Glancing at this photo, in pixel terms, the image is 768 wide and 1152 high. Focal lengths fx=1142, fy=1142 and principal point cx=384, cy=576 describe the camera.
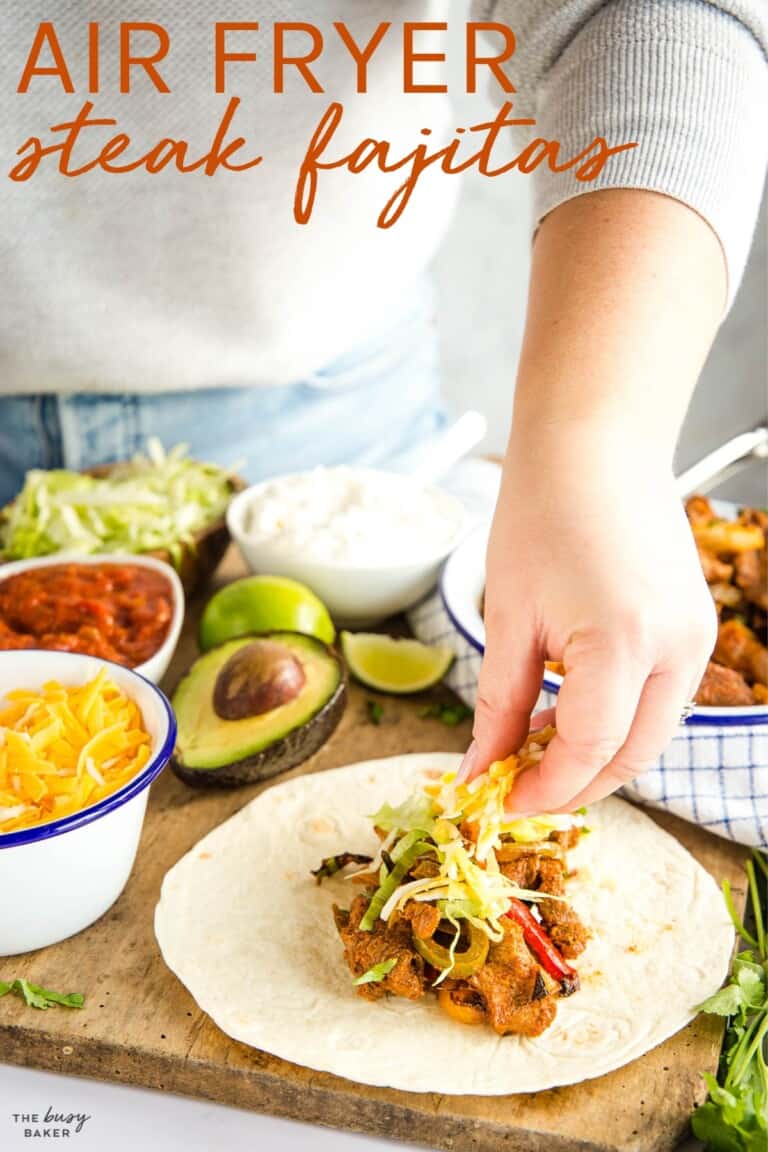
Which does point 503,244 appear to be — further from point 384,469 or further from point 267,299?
point 267,299

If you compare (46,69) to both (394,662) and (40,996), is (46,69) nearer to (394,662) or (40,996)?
(394,662)

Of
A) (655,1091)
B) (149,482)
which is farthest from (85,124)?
(655,1091)

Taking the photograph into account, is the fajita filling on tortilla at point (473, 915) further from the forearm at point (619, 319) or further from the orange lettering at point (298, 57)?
the orange lettering at point (298, 57)

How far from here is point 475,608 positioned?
8.35 feet

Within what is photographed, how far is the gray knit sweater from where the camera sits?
1795 millimetres

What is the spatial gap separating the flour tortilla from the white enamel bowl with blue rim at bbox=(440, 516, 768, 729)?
0.24 metres

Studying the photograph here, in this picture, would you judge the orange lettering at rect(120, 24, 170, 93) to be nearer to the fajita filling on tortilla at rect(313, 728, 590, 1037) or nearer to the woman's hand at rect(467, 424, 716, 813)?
the woman's hand at rect(467, 424, 716, 813)

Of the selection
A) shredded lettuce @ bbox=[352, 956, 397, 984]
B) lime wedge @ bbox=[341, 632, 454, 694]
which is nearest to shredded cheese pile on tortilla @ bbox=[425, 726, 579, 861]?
shredded lettuce @ bbox=[352, 956, 397, 984]

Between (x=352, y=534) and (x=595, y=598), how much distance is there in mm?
1496

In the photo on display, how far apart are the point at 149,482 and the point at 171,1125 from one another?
1.70 meters

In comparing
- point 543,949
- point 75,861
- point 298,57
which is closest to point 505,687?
point 543,949

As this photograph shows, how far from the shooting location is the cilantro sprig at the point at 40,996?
179 cm

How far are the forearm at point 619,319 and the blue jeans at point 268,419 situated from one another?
5.00ft

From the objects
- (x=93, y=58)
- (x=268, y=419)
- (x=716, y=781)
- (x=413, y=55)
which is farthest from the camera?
(x=268, y=419)
